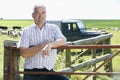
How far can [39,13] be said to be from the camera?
190 inches

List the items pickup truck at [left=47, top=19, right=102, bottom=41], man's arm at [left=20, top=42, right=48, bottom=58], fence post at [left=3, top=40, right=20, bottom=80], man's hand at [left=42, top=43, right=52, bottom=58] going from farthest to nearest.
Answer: pickup truck at [left=47, top=19, right=102, bottom=41], fence post at [left=3, top=40, right=20, bottom=80], man's arm at [left=20, top=42, right=48, bottom=58], man's hand at [left=42, top=43, right=52, bottom=58]

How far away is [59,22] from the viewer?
20.2 m

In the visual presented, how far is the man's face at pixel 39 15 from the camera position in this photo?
481 cm

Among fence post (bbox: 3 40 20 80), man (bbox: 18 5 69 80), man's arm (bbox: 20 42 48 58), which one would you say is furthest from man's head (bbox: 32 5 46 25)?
fence post (bbox: 3 40 20 80)

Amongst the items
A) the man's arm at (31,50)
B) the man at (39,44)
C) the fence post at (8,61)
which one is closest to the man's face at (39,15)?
the man at (39,44)

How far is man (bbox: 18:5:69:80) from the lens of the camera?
477 centimetres

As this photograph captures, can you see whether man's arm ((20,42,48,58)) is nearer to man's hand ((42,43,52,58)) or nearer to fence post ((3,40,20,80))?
man's hand ((42,43,52,58))

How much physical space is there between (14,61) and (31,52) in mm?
442

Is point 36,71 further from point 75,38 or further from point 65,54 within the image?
point 75,38

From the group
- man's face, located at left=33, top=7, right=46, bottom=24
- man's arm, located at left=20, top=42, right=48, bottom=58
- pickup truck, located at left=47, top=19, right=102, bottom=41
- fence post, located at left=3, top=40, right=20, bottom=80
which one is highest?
man's face, located at left=33, top=7, right=46, bottom=24

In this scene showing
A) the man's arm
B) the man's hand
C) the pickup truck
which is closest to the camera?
the man's hand

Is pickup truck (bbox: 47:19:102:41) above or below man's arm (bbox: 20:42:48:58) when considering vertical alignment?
below

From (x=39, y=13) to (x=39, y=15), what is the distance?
25 mm

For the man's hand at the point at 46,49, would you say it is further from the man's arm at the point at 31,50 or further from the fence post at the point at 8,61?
the fence post at the point at 8,61
